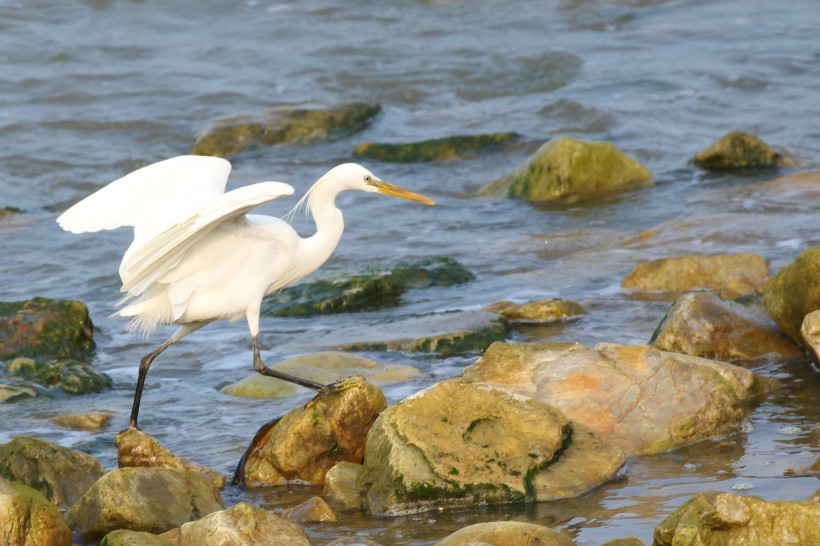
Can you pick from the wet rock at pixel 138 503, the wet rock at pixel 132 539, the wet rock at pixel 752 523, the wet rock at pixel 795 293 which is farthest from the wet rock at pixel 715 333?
the wet rock at pixel 132 539

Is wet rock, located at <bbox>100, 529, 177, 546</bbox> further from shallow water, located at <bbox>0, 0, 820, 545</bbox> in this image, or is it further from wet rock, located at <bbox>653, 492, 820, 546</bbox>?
wet rock, located at <bbox>653, 492, 820, 546</bbox>

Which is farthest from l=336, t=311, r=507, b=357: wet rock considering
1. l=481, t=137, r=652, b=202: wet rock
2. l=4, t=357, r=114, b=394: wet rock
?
l=481, t=137, r=652, b=202: wet rock

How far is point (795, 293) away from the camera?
6.24 metres

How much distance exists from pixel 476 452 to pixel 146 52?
1362 cm

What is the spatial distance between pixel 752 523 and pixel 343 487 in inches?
72.2

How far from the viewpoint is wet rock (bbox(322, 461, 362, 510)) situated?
499 centimetres

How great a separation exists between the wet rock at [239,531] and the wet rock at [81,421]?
6.36 feet

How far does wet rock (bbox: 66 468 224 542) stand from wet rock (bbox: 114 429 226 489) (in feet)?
1.70

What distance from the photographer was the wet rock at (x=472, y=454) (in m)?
Result: 4.77

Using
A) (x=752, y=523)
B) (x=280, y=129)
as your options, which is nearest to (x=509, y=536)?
(x=752, y=523)

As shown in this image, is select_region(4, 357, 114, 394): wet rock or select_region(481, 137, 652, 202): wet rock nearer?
select_region(4, 357, 114, 394): wet rock

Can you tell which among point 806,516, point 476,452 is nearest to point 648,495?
point 476,452

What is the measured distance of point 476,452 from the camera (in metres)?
4.83

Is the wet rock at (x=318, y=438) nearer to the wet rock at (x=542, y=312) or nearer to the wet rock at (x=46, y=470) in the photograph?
the wet rock at (x=46, y=470)
